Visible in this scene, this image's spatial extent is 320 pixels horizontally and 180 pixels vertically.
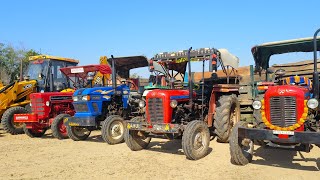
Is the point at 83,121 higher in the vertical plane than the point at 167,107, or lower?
lower

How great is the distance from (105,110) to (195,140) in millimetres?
3614

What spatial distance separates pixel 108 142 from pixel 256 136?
3.98m

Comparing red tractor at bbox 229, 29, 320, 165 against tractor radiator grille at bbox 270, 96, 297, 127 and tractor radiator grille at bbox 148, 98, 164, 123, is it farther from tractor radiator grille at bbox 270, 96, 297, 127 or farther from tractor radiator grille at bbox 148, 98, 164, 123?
tractor radiator grille at bbox 148, 98, 164, 123

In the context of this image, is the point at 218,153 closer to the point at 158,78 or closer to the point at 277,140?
the point at 277,140

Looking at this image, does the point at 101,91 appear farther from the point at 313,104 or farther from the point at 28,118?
the point at 313,104

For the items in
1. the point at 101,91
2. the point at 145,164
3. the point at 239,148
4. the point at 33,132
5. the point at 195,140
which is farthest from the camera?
the point at 33,132

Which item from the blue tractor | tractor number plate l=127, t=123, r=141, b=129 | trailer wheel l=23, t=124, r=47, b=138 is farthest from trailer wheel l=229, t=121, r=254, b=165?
trailer wheel l=23, t=124, r=47, b=138

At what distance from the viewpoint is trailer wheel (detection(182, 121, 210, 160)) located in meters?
6.20

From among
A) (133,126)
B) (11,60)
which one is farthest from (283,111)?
(11,60)

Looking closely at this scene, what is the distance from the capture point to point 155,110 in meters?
7.02

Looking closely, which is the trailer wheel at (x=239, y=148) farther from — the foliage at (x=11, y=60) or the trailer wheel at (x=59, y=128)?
the foliage at (x=11, y=60)

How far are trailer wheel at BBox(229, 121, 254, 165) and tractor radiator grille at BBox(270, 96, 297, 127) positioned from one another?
1.67ft

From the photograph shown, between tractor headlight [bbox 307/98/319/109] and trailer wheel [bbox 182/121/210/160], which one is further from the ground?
tractor headlight [bbox 307/98/319/109]

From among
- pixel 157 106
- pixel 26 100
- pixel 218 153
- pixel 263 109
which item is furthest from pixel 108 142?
pixel 26 100
